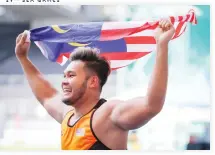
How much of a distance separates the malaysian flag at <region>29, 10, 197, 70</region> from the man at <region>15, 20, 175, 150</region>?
60 millimetres

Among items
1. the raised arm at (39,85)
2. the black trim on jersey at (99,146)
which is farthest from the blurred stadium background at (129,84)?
the black trim on jersey at (99,146)

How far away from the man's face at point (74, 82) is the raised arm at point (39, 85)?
3.7 inches

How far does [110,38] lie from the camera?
3041 millimetres

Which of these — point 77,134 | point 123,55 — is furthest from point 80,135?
point 123,55

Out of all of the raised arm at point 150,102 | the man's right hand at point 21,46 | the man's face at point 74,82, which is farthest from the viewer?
the man's right hand at point 21,46

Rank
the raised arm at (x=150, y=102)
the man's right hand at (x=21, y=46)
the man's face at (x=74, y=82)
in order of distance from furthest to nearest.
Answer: the man's right hand at (x=21, y=46)
the man's face at (x=74, y=82)
the raised arm at (x=150, y=102)

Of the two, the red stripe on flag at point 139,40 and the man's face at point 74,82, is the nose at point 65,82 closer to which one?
the man's face at point 74,82

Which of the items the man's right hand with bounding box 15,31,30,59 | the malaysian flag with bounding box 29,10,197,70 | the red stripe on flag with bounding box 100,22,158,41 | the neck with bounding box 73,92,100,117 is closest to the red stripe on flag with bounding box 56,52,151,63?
→ the malaysian flag with bounding box 29,10,197,70

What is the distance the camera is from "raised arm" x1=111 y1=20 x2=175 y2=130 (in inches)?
113

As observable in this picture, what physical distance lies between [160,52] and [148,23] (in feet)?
0.83

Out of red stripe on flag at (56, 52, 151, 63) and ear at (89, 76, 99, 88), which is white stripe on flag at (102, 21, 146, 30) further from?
ear at (89, 76, 99, 88)

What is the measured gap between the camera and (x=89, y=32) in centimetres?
306

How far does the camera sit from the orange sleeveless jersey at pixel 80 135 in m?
2.91

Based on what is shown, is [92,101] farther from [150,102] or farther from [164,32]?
[164,32]
